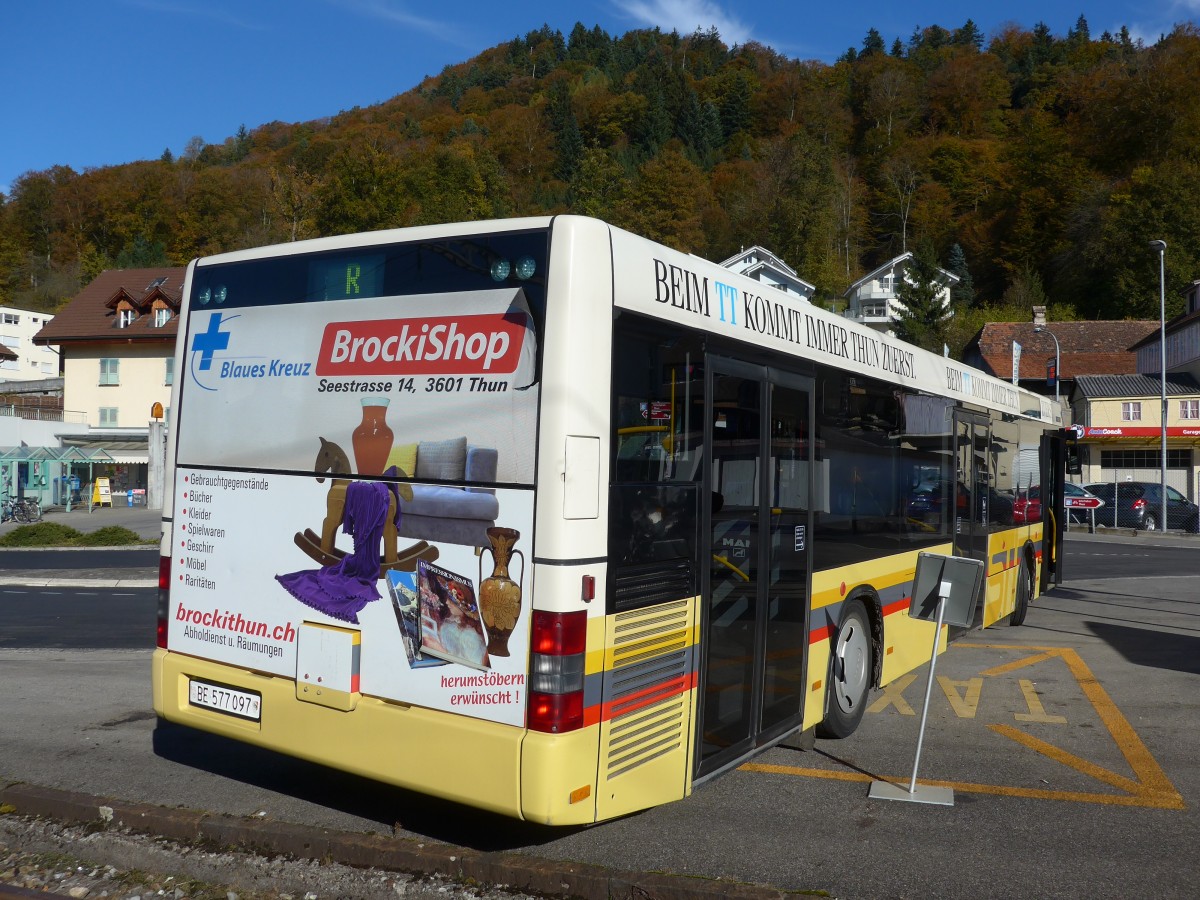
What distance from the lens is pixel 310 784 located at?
255 inches

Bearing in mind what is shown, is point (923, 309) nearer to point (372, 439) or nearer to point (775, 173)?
point (775, 173)

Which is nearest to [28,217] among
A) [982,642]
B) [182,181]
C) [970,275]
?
[182,181]

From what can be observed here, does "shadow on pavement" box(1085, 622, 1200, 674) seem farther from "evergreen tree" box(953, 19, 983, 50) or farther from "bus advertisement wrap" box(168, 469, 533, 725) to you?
"evergreen tree" box(953, 19, 983, 50)

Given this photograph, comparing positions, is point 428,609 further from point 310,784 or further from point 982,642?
point 982,642

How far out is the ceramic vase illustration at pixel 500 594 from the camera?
4.51m

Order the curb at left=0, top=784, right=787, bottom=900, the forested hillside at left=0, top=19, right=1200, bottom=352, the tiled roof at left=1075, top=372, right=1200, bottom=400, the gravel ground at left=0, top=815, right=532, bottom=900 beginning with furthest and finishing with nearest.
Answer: the forested hillside at left=0, top=19, right=1200, bottom=352 → the tiled roof at left=1075, top=372, right=1200, bottom=400 → the gravel ground at left=0, top=815, right=532, bottom=900 → the curb at left=0, top=784, right=787, bottom=900

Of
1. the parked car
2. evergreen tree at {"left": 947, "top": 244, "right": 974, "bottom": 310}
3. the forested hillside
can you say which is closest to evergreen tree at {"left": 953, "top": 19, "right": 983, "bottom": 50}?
the forested hillside

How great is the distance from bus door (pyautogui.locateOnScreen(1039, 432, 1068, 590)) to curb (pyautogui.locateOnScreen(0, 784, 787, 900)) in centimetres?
1101

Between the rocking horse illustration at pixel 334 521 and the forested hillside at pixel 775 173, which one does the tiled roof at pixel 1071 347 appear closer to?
the forested hillside at pixel 775 173

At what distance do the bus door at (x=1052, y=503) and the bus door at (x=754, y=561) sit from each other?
8869 millimetres

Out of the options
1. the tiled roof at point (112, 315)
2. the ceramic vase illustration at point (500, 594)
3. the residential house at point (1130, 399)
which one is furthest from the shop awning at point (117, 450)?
the ceramic vase illustration at point (500, 594)

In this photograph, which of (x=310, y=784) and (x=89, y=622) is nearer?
(x=310, y=784)

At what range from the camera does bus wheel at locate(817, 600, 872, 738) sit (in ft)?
23.4

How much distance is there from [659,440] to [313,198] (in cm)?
4657
